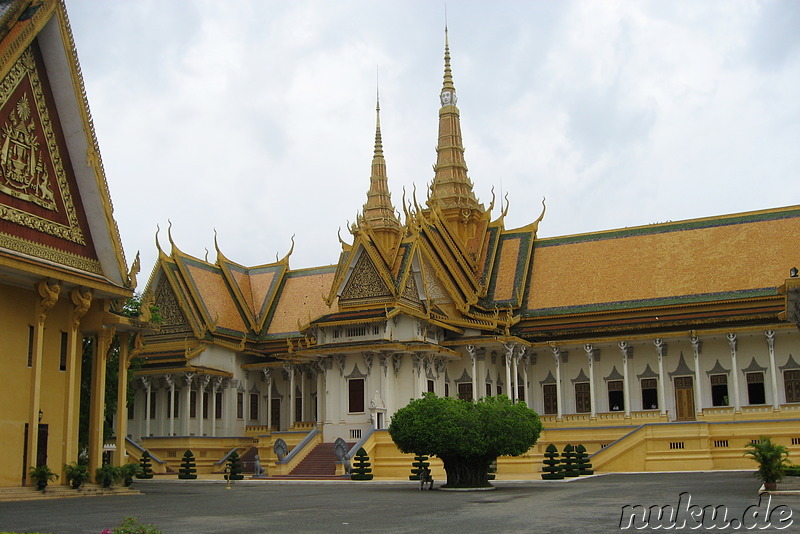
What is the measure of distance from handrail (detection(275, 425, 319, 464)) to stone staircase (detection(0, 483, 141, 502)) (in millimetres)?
9238

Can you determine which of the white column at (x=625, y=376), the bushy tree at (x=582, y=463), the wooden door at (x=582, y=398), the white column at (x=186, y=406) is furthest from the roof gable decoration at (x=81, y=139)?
the wooden door at (x=582, y=398)

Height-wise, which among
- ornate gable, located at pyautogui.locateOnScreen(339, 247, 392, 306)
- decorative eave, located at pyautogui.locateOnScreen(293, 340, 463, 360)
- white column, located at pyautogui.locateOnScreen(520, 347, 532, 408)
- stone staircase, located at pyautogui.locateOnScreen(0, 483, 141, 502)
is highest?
ornate gable, located at pyautogui.locateOnScreen(339, 247, 392, 306)

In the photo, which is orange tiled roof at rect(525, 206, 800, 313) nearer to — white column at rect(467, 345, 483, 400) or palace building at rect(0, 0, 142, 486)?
white column at rect(467, 345, 483, 400)

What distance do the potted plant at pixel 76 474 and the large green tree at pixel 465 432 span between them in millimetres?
6909

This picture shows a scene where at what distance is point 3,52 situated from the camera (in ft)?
60.5

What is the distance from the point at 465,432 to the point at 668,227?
20458 millimetres

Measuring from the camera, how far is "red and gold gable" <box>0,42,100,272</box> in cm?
1862

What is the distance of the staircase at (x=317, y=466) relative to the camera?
94.3 ft

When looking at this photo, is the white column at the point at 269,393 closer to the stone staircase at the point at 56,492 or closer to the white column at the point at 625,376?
the white column at the point at 625,376

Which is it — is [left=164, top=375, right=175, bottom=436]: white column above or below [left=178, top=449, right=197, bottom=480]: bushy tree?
above

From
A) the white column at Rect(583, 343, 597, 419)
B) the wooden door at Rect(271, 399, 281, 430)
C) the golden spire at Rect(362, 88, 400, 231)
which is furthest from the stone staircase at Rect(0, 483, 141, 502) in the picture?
the golden spire at Rect(362, 88, 400, 231)

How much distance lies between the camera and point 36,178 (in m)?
19.5

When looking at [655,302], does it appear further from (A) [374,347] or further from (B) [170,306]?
(B) [170,306]

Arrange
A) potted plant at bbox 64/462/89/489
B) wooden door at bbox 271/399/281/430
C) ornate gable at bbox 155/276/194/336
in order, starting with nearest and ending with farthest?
1. potted plant at bbox 64/462/89/489
2. ornate gable at bbox 155/276/194/336
3. wooden door at bbox 271/399/281/430
